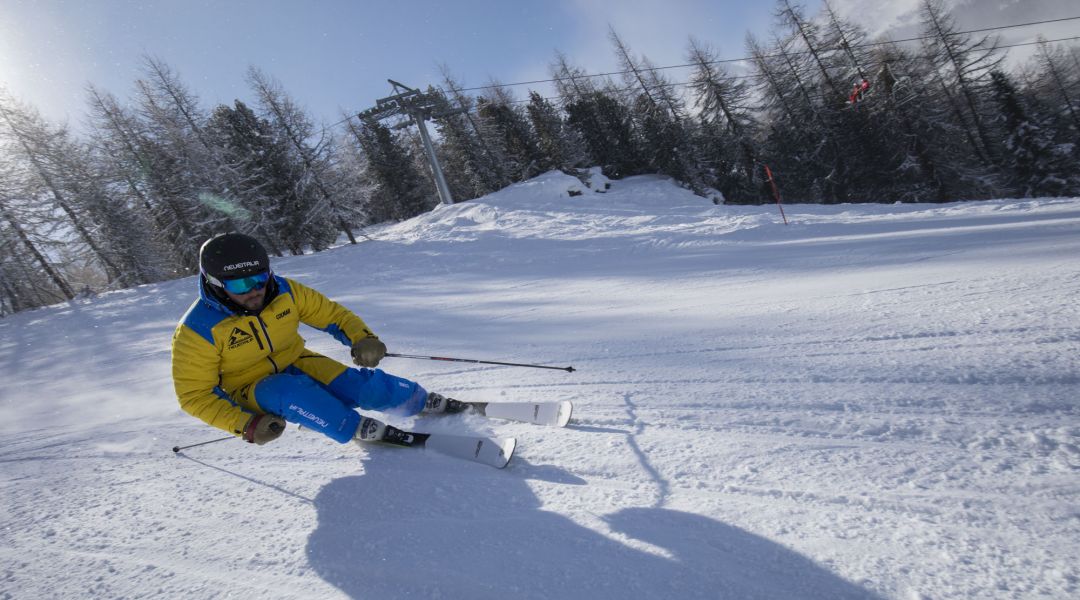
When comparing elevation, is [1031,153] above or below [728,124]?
below

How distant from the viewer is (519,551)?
2.08m

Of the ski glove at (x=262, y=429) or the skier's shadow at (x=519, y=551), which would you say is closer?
the skier's shadow at (x=519, y=551)

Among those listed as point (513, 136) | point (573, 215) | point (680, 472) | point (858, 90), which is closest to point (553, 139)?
point (513, 136)

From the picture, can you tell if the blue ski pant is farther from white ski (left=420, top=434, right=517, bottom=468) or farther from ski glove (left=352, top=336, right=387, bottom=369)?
white ski (left=420, top=434, right=517, bottom=468)

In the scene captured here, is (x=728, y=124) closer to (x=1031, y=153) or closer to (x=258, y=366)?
(x=1031, y=153)

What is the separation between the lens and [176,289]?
627 inches

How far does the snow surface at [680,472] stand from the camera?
1.76 m

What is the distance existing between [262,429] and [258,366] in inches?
23.6

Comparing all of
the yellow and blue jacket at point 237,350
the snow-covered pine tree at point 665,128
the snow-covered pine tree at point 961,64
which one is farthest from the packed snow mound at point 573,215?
the snow-covered pine tree at point 961,64

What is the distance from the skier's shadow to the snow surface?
1 centimetres

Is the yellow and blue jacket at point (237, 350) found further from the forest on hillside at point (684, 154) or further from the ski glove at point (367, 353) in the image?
the forest on hillside at point (684, 154)

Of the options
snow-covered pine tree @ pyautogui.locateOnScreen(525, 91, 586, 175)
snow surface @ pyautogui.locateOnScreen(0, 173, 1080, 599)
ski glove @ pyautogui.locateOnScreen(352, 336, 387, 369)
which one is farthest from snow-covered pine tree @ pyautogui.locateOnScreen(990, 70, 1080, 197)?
ski glove @ pyautogui.locateOnScreen(352, 336, 387, 369)

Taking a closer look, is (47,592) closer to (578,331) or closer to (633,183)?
(578,331)

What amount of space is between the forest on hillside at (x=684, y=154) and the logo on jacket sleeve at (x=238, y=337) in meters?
21.8
